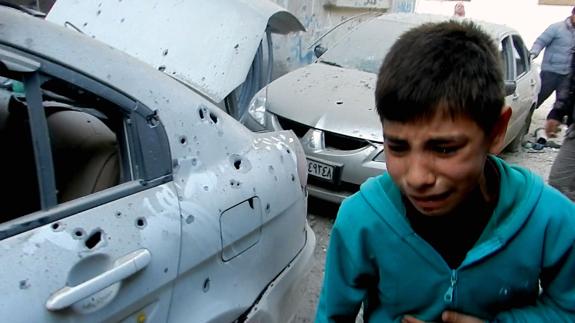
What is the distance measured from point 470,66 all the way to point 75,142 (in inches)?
47.5

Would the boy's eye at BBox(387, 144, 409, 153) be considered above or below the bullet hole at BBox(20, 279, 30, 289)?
above

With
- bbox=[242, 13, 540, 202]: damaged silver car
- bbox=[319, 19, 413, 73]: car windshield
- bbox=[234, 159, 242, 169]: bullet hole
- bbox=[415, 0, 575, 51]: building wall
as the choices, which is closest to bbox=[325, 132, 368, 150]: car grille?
bbox=[242, 13, 540, 202]: damaged silver car

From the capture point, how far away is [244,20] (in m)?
2.32

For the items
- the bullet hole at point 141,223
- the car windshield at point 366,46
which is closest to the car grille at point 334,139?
the car windshield at point 366,46

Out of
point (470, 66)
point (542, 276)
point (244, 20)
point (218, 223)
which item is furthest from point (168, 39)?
point (542, 276)

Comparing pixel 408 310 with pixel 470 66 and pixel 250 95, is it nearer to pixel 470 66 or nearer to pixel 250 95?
pixel 470 66

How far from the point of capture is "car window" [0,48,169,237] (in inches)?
47.5

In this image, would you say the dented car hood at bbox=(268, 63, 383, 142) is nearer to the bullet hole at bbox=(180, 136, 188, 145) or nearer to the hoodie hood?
the bullet hole at bbox=(180, 136, 188, 145)

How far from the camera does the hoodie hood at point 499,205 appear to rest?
3.42 ft

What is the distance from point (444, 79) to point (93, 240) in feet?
2.87

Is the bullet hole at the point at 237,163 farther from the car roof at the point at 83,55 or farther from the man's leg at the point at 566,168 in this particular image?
the man's leg at the point at 566,168

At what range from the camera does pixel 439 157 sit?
97cm

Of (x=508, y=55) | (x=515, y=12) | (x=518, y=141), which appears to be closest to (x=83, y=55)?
(x=508, y=55)

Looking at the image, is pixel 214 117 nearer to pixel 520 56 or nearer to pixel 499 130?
pixel 499 130
